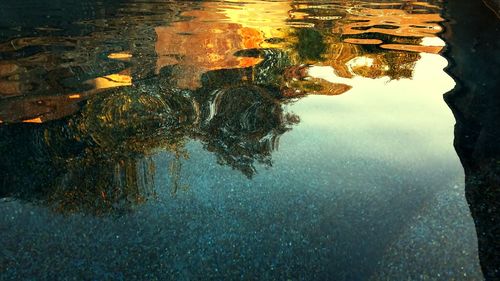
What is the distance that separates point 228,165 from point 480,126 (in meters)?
2.29

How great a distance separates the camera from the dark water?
2287 millimetres

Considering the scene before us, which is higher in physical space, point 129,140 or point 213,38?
point 213,38

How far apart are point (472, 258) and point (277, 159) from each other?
1532 mm

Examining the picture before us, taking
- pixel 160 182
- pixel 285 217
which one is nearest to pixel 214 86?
pixel 160 182

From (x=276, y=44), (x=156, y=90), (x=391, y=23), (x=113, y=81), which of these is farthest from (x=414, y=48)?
(x=113, y=81)

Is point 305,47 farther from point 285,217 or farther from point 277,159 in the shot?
point 285,217

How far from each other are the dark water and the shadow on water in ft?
0.27

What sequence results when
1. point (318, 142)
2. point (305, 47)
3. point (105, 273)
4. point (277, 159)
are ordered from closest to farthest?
point (105, 273), point (277, 159), point (318, 142), point (305, 47)

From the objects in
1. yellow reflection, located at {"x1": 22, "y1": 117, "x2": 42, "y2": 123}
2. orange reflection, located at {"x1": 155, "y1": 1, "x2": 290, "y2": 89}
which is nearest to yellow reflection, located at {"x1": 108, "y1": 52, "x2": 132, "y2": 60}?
orange reflection, located at {"x1": 155, "y1": 1, "x2": 290, "y2": 89}

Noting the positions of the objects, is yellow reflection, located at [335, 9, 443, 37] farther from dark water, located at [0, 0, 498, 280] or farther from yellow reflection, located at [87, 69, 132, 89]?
yellow reflection, located at [87, 69, 132, 89]

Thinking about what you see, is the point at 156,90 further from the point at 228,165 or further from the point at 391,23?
the point at 391,23

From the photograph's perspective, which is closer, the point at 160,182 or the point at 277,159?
the point at 160,182

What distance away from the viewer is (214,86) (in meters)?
4.67

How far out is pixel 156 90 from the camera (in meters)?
4.46
